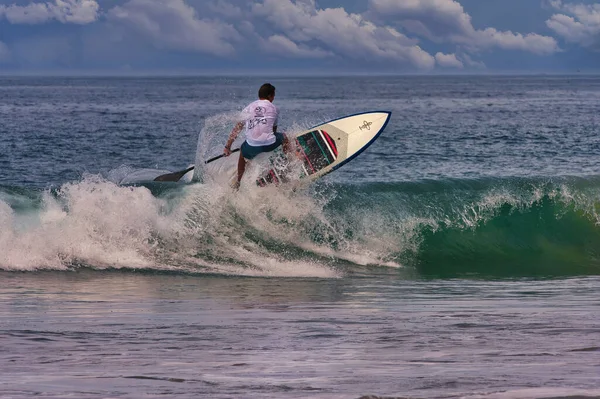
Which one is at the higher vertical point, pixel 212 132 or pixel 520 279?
pixel 212 132

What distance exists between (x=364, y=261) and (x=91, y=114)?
43.5 metres

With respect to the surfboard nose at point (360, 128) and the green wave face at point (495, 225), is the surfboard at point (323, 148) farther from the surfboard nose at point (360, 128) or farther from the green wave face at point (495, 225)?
the green wave face at point (495, 225)

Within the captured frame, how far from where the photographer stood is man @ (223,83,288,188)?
482 inches

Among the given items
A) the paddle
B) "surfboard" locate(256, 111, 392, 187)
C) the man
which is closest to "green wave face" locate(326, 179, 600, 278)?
"surfboard" locate(256, 111, 392, 187)

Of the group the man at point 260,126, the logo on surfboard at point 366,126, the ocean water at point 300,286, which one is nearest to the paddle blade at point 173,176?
the ocean water at point 300,286

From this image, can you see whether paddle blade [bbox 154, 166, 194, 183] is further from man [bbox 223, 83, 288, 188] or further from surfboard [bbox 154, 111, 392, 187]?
man [bbox 223, 83, 288, 188]

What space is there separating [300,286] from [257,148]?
8.77 feet

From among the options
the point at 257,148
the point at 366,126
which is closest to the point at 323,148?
the point at 366,126

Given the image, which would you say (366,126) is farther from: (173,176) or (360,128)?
(173,176)

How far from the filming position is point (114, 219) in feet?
41.8

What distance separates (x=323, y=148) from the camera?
14.2 meters

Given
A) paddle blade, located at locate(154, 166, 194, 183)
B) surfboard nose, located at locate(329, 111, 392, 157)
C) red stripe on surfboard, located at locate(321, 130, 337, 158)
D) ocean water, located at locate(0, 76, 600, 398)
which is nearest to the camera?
ocean water, located at locate(0, 76, 600, 398)

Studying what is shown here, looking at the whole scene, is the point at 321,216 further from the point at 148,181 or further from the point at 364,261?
the point at 148,181

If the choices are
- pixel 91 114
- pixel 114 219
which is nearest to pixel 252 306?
pixel 114 219
